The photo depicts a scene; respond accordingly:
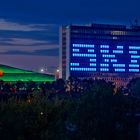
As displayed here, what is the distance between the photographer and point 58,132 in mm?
34781

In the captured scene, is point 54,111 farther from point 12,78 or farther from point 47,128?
point 12,78

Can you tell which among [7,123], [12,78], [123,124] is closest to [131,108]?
[123,124]

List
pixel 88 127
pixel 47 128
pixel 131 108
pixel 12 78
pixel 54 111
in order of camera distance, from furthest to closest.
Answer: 1. pixel 12 78
2. pixel 54 111
3. pixel 47 128
4. pixel 131 108
5. pixel 88 127

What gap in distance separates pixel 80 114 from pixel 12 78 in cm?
13306

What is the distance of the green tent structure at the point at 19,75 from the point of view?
543ft

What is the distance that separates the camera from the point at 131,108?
117 feet

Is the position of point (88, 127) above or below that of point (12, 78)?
below

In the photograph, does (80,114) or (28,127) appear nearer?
(80,114)

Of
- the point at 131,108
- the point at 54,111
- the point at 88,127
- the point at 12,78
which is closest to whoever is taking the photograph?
Answer: the point at 88,127

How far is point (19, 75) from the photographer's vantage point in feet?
553

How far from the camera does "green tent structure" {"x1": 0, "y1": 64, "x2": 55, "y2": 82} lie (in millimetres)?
165625

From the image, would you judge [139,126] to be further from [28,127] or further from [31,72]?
[31,72]

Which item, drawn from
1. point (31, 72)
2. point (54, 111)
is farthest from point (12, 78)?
point (54, 111)

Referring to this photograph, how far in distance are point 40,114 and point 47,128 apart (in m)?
1.60
